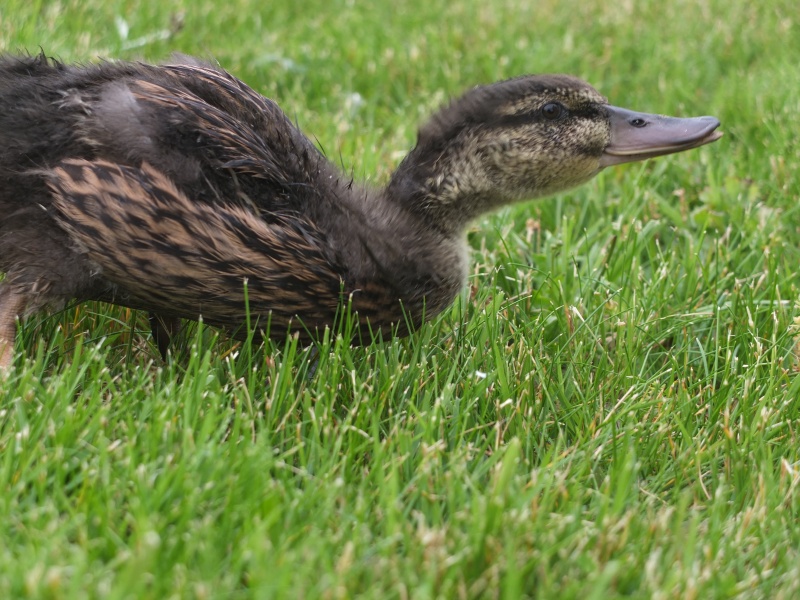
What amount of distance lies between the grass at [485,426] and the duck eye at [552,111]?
2.27ft

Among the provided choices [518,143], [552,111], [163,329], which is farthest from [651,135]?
[163,329]

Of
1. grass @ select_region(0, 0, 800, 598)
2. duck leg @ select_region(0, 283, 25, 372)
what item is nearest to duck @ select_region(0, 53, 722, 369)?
duck leg @ select_region(0, 283, 25, 372)

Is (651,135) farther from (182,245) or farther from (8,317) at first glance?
(8,317)

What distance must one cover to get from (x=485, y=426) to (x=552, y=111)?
1.16m

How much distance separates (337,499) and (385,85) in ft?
13.4

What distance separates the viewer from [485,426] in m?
3.05

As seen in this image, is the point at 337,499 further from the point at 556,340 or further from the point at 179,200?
the point at 556,340

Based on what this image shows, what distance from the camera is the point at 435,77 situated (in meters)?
6.35

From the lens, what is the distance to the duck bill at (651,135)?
3.56 metres

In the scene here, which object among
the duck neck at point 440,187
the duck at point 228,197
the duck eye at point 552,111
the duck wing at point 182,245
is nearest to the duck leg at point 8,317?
the duck at point 228,197

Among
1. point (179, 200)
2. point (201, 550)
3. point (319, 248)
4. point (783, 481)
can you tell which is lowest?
point (783, 481)

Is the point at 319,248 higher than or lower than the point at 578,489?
higher

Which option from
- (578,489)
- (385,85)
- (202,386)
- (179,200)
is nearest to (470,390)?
(578,489)

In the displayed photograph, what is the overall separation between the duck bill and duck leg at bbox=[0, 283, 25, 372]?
6.76 feet
